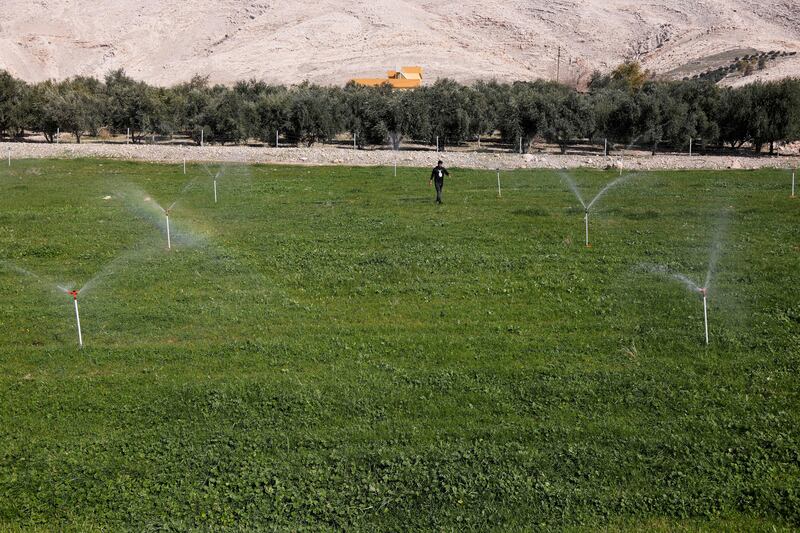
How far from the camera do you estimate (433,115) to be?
63875mm

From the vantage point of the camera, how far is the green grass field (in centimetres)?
803

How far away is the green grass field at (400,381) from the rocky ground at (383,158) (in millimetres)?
25388

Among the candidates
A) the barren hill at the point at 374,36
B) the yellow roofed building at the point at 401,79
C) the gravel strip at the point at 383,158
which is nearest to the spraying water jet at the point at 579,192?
the gravel strip at the point at 383,158

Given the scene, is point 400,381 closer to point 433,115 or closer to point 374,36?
point 433,115

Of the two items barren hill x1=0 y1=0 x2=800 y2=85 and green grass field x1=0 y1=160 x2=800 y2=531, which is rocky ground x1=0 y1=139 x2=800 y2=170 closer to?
green grass field x1=0 y1=160 x2=800 y2=531

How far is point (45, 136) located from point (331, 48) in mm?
85056

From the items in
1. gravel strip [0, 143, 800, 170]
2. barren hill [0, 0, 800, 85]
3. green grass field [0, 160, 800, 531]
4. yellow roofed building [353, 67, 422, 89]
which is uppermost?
barren hill [0, 0, 800, 85]

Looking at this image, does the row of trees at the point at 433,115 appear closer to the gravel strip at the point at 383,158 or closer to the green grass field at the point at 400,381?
the gravel strip at the point at 383,158

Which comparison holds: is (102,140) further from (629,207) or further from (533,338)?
(533,338)

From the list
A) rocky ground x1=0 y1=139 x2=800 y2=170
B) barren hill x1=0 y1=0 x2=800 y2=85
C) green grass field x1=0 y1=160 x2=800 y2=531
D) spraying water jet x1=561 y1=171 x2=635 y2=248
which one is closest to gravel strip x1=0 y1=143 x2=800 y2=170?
rocky ground x1=0 y1=139 x2=800 y2=170

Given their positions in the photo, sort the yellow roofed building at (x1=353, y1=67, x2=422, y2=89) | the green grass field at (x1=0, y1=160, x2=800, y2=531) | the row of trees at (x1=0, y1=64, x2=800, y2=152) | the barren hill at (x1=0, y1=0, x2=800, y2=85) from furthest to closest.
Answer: the barren hill at (x1=0, y1=0, x2=800, y2=85), the yellow roofed building at (x1=353, y1=67, x2=422, y2=89), the row of trees at (x1=0, y1=64, x2=800, y2=152), the green grass field at (x1=0, y1=160, x2=800, y2=531)

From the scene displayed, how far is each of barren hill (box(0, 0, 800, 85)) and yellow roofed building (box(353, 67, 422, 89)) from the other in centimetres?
500

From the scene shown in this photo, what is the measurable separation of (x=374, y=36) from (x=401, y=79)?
4336cm

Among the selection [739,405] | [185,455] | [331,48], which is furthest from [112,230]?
[331,48]
